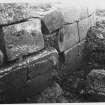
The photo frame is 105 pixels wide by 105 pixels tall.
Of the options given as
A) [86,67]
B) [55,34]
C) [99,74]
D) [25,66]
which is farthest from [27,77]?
[86,67]

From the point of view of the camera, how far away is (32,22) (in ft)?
7.84

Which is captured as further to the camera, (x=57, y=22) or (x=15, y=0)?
(x=57, y=22)

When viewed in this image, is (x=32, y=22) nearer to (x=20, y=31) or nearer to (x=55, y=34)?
(x=20, y=31)

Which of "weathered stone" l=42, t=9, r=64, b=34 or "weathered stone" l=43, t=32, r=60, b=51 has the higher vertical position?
"weathered stone" l=42, t=9, r=64, b=34

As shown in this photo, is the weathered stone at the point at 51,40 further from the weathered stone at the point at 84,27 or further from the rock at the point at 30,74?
the weathered stone at the point at 84,27

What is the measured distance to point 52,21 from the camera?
8.55 ft

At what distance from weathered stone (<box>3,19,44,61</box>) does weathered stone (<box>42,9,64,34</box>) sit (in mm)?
99

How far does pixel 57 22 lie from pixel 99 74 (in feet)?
2.35

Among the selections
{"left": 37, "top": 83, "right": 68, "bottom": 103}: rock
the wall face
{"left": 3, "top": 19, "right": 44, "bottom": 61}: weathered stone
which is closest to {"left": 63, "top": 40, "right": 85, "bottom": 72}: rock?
the wall face

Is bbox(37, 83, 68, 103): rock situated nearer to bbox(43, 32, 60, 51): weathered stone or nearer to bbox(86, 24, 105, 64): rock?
bbox(43, 32, 60, 51): weathered stone

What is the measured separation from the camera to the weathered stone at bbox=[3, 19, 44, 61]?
7.16 feet

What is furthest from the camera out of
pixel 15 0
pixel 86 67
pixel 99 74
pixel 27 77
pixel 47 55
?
pixel 86 67

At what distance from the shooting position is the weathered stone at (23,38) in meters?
2.18

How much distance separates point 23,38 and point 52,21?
44cm
